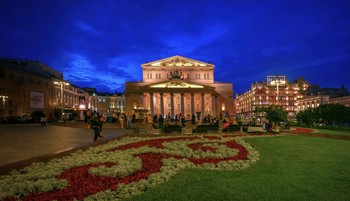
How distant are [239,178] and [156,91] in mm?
59240

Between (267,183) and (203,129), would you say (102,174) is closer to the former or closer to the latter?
(267,183)

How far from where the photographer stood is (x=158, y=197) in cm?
584

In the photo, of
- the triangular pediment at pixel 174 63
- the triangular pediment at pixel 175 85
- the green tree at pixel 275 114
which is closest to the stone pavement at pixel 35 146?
the green tree at pixel 275 114

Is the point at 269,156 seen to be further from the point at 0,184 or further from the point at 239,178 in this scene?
the point at 0,184

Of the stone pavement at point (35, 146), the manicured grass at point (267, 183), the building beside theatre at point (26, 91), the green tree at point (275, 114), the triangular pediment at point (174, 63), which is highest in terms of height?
the triangular pediment at point (174, 63)

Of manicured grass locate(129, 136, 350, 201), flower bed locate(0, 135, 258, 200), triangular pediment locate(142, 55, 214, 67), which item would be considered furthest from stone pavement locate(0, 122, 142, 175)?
triangular pediment locate(142, 55, 214, 67)

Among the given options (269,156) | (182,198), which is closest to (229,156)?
(269,156)

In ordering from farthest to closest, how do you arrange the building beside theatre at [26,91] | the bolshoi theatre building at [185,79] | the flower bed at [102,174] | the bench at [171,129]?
1. the bolshoi theatre building at [185,79]
2. the building beside theatre at [26,91]
3. the bench at [171,129]
4. the flower bed at [102,174]

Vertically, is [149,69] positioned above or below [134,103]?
above

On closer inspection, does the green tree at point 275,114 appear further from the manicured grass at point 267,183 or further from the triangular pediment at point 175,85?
the triangular pediment at point 175,85

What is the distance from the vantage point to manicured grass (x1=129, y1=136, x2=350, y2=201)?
603 centimetres

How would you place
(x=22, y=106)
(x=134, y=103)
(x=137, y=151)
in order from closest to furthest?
(x=137, y=151)
(x=22, y=106)
(x=134, y=103)

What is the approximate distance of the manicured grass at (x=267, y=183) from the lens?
19.8ft

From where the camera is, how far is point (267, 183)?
22.9 feet
